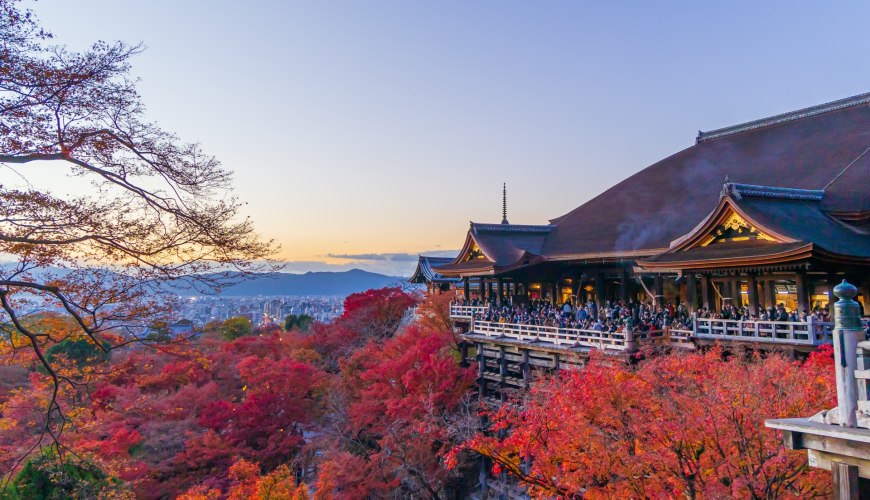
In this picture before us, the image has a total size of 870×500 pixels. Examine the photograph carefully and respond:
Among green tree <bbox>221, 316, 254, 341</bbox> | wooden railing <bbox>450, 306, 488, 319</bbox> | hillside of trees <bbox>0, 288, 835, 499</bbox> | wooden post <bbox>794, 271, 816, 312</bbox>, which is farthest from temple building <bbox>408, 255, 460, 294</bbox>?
wooden post <bbox>794, 271, 816, 312</bbox>

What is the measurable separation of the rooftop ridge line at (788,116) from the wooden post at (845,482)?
22863 mm

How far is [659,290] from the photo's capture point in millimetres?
19734

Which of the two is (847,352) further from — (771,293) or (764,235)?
(771,293)

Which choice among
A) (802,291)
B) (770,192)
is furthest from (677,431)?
(770,192)

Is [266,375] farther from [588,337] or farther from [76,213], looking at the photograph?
[76,213]

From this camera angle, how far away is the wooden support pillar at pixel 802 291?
13.2 meters

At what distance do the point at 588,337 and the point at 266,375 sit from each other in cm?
1289

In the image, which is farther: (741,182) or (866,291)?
(741,182)

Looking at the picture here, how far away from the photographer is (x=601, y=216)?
25.3 m

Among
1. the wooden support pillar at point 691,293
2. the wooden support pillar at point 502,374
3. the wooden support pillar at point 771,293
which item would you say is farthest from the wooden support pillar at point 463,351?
the wooden support pillar at point 771,293

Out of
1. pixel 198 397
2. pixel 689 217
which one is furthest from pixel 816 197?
pixel 198 397

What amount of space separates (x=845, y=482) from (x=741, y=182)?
2028 centimetres

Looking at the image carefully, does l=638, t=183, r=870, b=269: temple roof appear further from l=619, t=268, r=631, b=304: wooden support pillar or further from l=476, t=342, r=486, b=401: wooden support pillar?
l=476, t=342, r=486, b=401: wooden support pillar

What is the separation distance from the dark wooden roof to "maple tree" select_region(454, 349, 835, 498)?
5.03 metres
